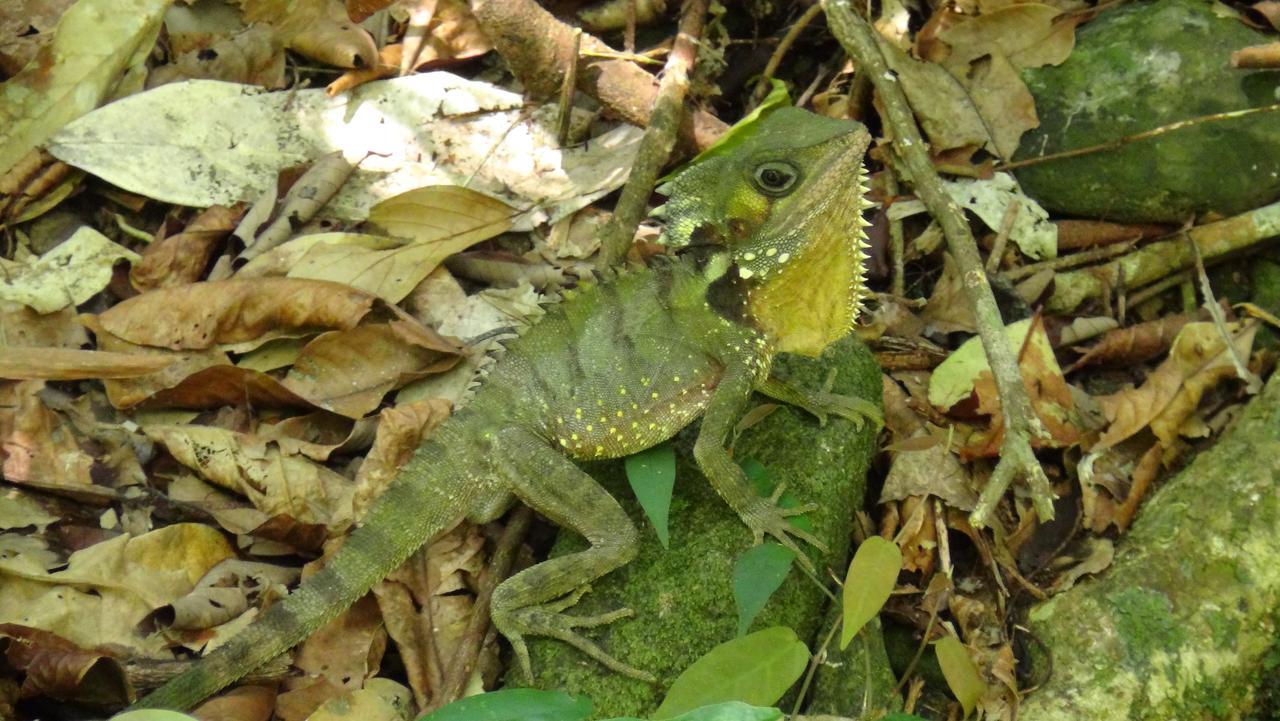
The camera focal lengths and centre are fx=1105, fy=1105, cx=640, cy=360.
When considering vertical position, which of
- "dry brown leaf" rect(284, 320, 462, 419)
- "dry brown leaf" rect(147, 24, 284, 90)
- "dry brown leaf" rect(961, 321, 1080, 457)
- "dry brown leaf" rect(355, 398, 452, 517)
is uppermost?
"dry brown leaf" rect(147, 24, 284, 90)

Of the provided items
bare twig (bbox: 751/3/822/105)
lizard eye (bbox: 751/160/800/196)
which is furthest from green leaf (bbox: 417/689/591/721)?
bare twig (bbox: 751/3/822/105)

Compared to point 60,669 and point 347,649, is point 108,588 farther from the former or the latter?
point 347,649

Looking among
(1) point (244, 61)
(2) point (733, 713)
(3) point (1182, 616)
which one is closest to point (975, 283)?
(3) point (1182, 616)

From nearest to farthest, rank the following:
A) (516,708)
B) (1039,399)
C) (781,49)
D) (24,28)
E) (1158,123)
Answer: (516,708)
(1039,399)
(1158,123)
(24,28)
(781,49)

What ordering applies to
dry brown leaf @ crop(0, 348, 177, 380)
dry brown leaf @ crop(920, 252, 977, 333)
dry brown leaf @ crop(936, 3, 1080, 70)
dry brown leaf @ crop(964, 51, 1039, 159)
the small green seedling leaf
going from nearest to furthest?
the small green seedling leaf → dry brown leaf @ crop(0, 348, 177, 380) → dry brown leaf @ crop(920, 252, 977, 333) → dry brown leaf @ crop(964, 51, 1039, 159) → dry brown leaf @ crop(936, 3, 1080, 70)

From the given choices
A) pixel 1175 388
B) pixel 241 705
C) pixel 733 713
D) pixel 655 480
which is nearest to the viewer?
pixel 733 713

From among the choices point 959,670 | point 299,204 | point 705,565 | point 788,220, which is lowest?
point 959,670

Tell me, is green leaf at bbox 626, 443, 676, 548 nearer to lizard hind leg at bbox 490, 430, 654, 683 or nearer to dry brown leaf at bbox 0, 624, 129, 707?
lizard hind leg at bbox 490, 430, 654, 683
